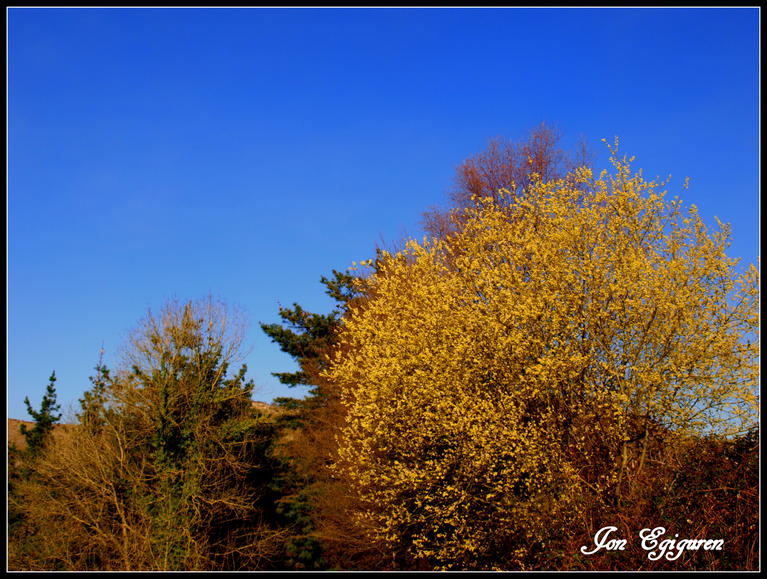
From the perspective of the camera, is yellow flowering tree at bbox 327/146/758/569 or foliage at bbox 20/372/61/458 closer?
yellow flowering tree at bbox 327/146/758/569

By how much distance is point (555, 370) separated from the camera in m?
12.5

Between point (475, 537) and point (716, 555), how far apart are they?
6.27 metres

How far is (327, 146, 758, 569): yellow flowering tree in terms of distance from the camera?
12211 millimetres

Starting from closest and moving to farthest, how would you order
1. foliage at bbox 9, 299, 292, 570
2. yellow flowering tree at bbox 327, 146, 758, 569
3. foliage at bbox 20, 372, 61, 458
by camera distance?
yellow flowering tree at bbox 327, 146, 758, 569
foliage at bbox 9, 299, 292, 570
foliage at bbox 20, 372, 61, 458

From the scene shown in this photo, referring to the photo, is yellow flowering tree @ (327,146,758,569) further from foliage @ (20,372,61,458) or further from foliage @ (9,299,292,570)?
foliage @ (20,372,61,458)

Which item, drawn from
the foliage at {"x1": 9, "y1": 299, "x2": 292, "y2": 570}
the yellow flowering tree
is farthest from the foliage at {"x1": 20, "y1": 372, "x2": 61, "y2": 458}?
the yellow flowering tree

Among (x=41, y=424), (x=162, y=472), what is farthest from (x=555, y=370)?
(x=41, y=424)

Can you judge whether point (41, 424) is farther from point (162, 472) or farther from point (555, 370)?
point (555, 370)

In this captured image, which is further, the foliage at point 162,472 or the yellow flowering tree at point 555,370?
the foliage at point 162,472

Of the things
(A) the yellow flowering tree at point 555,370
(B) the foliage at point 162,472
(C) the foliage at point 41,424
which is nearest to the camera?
(A) the yellow flowering tree at point 555,370

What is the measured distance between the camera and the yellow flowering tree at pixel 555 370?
1221cm

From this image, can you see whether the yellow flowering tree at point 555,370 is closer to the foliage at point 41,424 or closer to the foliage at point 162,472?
the foliage at point 162,472

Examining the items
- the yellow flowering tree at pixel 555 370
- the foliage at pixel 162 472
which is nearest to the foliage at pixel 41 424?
the foliage at pixel 162 472


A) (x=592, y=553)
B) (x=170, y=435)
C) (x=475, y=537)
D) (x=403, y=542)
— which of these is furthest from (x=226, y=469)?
(x=592, y=553)
